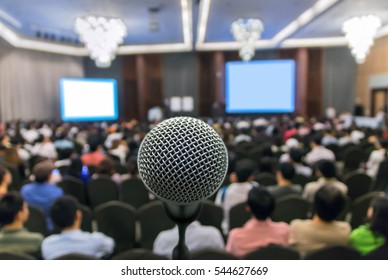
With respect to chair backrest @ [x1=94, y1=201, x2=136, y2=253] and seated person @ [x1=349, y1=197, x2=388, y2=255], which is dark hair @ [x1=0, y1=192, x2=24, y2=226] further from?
seated person @ [x1=349, y1=197, x2=388, y2=255]

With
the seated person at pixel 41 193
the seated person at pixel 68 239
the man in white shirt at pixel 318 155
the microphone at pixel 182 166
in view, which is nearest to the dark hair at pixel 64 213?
the seated person at pixel 68 239

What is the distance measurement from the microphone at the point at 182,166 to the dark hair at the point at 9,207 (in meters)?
2.16

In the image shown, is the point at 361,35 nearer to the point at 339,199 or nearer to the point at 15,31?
the point at 339,199

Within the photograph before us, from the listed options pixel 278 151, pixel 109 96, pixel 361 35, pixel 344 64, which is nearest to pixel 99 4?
pixel 278 151

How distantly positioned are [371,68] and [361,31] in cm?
701

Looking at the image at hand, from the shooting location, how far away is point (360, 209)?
3.38 meters

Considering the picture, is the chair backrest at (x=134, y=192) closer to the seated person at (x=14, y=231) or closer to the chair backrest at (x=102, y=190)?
the chair backrest at (x=102, y=190)

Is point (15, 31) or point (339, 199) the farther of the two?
point (15, 31)

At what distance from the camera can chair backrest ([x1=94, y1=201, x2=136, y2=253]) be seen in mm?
3084

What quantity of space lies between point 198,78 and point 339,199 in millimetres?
13230

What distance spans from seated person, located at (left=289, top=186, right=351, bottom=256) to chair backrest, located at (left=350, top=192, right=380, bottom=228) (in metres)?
0.91

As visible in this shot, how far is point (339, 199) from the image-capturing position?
2.49 meters

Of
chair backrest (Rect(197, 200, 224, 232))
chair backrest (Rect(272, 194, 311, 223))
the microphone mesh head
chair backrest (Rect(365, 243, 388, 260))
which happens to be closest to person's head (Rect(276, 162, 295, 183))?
chair backrest (Rect(272, 194, 311, 223))

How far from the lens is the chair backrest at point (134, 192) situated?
162 inches
